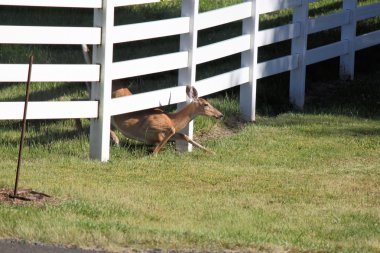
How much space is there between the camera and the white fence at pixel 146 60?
10156mm

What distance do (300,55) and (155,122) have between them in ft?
10.9

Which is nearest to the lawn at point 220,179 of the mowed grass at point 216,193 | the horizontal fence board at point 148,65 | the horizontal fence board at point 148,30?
the mowed grass at point 216,193

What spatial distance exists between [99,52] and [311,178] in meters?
2.22

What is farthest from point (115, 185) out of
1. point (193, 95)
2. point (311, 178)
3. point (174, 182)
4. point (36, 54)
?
point (36, 54)

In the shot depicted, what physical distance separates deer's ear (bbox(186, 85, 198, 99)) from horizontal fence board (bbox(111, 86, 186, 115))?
0.07 meters

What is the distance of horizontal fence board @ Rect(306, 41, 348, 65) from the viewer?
47.3 feet

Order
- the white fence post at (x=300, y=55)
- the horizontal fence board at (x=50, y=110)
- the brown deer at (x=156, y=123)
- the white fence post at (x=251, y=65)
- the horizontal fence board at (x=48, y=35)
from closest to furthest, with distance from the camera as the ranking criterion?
the horizontal fence board at (x=48, y=35) < the horizontal fence board at (x=50, y=110) < the brown deer at (x=156, y=123) < the white fence post at (x=251, y=65) < the white fence post at (x=300, y=55)

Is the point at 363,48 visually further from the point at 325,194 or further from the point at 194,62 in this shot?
the point at 325,194

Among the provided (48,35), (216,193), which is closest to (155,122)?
(48,35)

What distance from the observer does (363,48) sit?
1611 centimetres

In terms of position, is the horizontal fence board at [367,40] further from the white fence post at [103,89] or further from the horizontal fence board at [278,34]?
the white fence post at [103,89]

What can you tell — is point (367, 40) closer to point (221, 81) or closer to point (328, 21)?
point (328, 21)

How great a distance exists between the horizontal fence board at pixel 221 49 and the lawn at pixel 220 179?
0.81m

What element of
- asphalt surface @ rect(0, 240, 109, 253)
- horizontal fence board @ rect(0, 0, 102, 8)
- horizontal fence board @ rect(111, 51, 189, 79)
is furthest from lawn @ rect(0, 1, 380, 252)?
horizontal fence board @ rect(0, 0, 102, 8)
